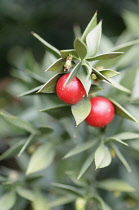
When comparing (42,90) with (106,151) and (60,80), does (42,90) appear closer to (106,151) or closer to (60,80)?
(60,80)

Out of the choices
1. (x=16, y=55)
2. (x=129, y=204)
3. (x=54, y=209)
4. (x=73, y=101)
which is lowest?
(x=129, y=204)

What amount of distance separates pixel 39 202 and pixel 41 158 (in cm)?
23

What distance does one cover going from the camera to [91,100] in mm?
1225

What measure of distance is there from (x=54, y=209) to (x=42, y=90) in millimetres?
761

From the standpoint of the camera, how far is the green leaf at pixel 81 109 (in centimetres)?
108

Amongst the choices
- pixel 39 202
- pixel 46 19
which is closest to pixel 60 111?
pixel 39 202

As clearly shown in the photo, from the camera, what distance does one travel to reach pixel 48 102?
1281 millimetres

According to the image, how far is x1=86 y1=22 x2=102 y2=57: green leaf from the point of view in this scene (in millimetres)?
1124

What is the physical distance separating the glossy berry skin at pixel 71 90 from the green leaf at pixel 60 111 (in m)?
0.11

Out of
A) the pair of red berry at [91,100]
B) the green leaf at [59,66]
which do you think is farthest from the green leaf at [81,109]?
the green leaf at [59,66]

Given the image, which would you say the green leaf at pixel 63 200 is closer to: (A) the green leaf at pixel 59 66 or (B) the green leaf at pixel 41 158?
(B) the green leaf at pixel 41 158

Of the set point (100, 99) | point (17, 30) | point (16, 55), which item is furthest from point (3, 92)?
point (100, 99)

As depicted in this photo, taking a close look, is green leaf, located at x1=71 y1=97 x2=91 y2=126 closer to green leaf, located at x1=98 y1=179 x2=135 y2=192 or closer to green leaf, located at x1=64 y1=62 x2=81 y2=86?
green leaf, located at x1=64 y1=62 x2=81 y2=86

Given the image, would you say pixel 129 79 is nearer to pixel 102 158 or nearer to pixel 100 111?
pixel 100 111
